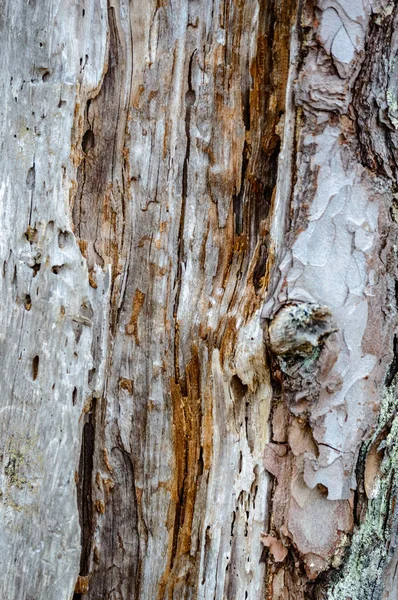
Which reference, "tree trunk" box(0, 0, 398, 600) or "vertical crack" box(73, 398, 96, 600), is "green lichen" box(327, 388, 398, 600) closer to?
"tree trunk" box(0, 0, 398, 600)

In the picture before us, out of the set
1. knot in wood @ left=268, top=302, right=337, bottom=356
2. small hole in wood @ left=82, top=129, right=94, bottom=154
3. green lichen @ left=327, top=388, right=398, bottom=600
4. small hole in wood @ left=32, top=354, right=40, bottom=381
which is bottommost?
green lichen @ left=327, top=388, right=398, bottom=600

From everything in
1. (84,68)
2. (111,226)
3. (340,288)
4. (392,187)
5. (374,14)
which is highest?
(374,14)

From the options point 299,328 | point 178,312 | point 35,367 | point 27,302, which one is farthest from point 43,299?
point 299,328

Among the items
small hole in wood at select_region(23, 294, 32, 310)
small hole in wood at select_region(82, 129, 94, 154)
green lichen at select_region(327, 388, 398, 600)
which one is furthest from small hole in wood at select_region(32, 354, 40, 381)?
green lichen at select_region(327, 388, 398, 600)

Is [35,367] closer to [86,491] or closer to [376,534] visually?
[86,491]

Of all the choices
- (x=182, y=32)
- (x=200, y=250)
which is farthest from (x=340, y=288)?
(x=182, y=32)

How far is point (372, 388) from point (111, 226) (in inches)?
25.4

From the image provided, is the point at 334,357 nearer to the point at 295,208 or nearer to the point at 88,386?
the point at 295,208

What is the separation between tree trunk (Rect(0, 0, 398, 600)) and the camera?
111 cm

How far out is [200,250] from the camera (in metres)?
1.19

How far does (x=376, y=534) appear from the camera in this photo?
3.74 feet

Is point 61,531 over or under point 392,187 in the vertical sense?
under

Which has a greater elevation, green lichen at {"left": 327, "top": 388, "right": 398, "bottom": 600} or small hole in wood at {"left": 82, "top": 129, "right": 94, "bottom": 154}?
small hole in wood at {"left": 82, "top": 129, "right": 94, "bottom": 154}

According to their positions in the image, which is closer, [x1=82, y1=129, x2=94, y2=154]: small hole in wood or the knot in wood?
the knot in wood
